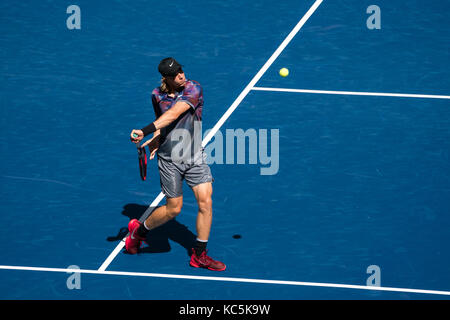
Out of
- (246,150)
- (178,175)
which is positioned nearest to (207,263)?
(178,175)

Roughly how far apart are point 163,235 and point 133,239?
1.81ft

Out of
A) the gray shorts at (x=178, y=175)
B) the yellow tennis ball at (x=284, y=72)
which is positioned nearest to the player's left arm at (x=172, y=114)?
the gray shorts at (x=178, y=175)

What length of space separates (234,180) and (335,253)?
1.98 meters

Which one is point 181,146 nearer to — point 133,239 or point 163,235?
point 133,239

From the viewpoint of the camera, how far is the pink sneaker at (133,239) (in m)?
9.54

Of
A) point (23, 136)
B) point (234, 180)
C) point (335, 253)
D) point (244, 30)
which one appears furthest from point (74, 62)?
point (335, 253)

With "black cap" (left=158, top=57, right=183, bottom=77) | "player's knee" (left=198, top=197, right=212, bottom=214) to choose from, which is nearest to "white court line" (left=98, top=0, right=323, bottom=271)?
"player's knee" (left=198, top=197, right=212, bottom=214)

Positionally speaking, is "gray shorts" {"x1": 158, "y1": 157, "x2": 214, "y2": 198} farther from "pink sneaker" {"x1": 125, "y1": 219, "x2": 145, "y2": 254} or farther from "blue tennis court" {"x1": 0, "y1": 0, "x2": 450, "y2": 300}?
"blue tennis court" {"x1": 0, "y1": 0, "x2": 450, "y2": 300}

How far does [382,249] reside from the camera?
31.6 ft

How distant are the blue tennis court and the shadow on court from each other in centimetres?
2

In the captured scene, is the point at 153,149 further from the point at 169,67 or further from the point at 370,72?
the point at 370,72

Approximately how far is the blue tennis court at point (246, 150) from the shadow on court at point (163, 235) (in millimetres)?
24

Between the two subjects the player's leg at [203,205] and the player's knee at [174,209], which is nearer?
the player's leg at [203,205]

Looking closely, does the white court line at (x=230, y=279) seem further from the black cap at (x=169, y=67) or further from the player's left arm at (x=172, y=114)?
the black cap at (x=169, y=67)
